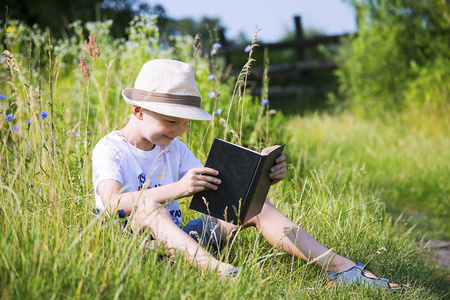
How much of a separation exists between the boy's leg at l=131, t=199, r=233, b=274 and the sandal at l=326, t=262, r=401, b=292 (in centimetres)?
59

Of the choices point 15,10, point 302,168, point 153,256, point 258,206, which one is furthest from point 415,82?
point 15,10

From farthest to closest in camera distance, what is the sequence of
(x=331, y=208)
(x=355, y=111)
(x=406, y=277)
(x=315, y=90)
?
(x=315, y=90), (x=355, y=111), (x=331, y=208), (x=406, y=277)

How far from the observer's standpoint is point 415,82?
6.91 metres

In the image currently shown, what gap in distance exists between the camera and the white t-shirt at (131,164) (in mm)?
2150

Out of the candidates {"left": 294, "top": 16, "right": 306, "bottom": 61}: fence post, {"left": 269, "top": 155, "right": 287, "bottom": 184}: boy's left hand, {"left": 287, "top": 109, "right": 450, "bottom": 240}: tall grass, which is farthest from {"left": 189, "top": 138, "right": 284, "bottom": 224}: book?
{"left": 294, "top": 16, "right": 306, "bottom": 61}: fence post

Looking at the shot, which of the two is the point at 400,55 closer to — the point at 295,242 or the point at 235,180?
the point at 295,242

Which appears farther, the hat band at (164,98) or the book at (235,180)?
the hat band at (164,98)

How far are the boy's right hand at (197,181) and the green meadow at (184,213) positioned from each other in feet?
0.94

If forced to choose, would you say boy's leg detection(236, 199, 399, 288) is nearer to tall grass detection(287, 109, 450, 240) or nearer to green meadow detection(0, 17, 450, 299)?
green meadow detection(0, 17, 450, 299)

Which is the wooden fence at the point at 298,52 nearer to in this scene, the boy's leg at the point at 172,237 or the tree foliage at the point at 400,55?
the tree foliage at the point at 400,55

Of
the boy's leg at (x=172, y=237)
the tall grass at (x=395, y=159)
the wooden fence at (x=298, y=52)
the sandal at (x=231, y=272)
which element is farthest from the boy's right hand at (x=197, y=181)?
the wooden fence at (x=298, y=52)

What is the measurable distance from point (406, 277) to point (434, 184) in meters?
2.33

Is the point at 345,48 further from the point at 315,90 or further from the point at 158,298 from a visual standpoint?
the point at 158,298

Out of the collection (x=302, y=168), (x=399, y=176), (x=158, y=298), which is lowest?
(x=399, y=176)
